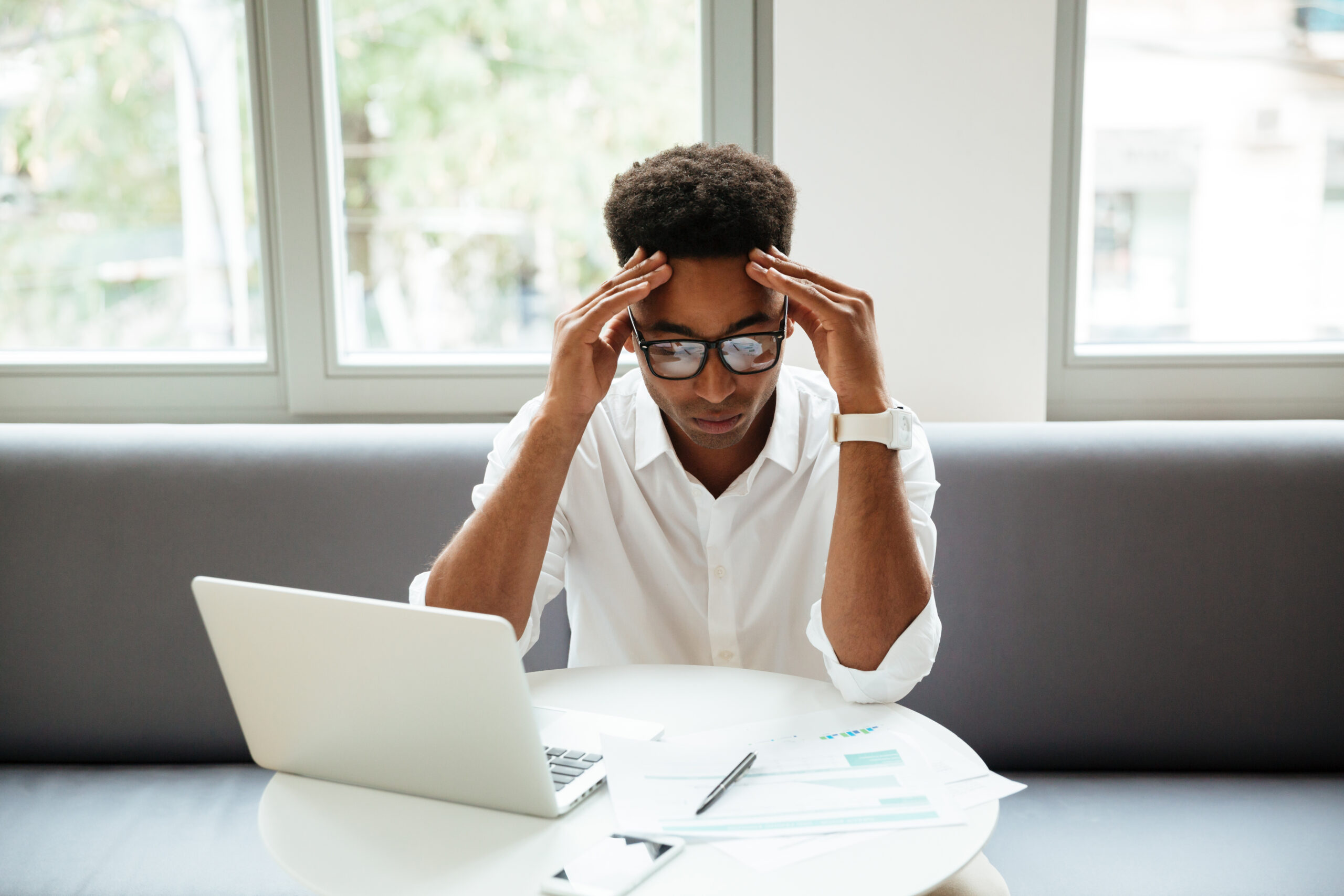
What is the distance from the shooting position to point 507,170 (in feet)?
7.73

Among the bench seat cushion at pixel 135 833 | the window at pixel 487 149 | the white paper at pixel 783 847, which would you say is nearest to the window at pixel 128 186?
the window at pixel 487 149

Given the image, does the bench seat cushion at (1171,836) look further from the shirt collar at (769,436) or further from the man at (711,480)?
the shirt collar at (769,436)

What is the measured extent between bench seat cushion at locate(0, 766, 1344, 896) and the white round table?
637 mm

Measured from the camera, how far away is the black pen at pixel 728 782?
0.94 meters

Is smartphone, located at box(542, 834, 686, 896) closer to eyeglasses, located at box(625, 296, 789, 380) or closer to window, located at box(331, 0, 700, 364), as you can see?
eyeglasses, located at box(625, 296, 789, 380)

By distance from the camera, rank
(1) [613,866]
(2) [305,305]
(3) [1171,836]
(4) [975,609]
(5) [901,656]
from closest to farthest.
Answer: (1) [613,866] < (5) [901,656] < (3) [1171,836] < (4) [975,609] < (2) [305,305]

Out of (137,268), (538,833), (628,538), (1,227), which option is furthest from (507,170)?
(538,833)

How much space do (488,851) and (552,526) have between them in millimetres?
679

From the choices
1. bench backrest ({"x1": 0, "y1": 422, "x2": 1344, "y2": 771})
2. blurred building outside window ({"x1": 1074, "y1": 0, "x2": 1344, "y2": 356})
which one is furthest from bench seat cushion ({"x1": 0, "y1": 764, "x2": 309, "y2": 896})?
blurred building outside window ({"x1": 1074, "y1": 0, "x2": 1344, "y2": 356})

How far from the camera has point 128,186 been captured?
2434mm

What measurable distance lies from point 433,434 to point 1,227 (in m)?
1.35

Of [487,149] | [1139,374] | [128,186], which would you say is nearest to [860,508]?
[1139,374]

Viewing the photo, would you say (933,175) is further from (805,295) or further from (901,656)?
(901,656)

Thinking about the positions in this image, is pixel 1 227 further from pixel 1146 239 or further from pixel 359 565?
pixel 1146 239
